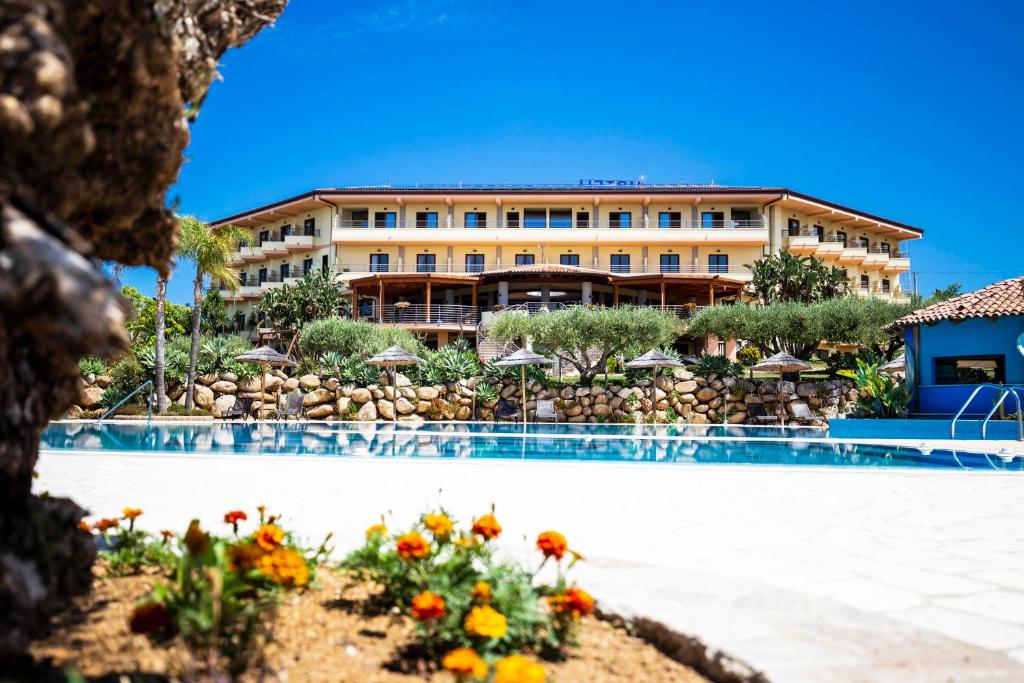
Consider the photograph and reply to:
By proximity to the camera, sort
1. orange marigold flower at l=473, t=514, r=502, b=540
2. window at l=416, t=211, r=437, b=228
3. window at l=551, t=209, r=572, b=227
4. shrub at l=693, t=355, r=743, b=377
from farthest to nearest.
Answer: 1. window at l=416, t=211, r=437, b=228
2. window at l=551, t=209, r=572, b=227
3. shrub at l=693, t=355, r=743, b=377
4. orange marigold flower at l=473, t=514, r=502, b=540

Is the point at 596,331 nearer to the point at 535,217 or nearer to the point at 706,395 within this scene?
the point at 706,395

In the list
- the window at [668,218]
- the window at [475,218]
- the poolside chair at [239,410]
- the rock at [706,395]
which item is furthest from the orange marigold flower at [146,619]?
the window at [668,218]

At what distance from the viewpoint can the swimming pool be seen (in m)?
12.5

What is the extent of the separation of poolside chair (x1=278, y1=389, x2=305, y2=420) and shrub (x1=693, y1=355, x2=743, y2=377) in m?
13.5

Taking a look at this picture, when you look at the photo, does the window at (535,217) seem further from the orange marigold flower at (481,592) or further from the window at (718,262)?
the orange marigold flower at (481,592)

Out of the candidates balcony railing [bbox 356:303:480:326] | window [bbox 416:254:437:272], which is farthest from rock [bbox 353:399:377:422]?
window [bbox 416:254:437:272]

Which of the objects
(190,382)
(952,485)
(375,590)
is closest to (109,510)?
(375,590)

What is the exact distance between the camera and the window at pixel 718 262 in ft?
143

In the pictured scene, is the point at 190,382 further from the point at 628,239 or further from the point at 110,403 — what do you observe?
the point at 628,239

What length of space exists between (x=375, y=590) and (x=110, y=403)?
22453mm

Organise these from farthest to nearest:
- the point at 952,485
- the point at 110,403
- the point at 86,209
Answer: the point at 110,403 → the point at 952,485 → the point at 86,209

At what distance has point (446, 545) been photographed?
9.55 feet

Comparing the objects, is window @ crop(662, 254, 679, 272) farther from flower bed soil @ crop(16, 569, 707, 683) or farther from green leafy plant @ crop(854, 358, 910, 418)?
flower bed soil @ crop(16, 569, 707, 683)

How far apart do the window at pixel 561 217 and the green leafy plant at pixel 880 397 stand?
25933 millimetres
